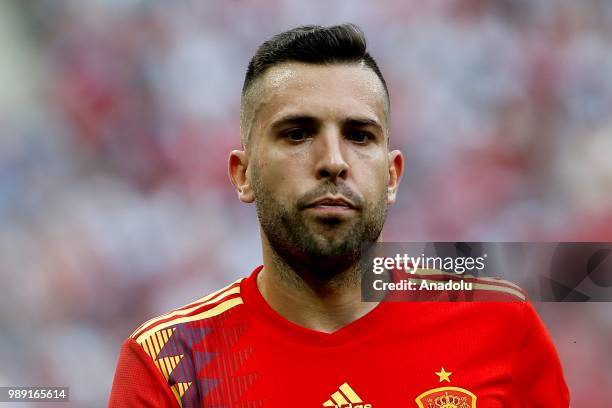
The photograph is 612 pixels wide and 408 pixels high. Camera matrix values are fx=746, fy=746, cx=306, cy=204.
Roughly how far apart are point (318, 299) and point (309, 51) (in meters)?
0.79

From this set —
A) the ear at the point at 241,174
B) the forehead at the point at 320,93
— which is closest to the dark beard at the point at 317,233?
the ear at the point at 241,174

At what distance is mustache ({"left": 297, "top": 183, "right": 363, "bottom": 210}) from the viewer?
2.13m

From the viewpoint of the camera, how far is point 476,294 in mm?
2457

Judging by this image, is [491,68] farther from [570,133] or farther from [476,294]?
[476,294]

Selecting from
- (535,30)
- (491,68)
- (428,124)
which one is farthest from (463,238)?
(535,30)

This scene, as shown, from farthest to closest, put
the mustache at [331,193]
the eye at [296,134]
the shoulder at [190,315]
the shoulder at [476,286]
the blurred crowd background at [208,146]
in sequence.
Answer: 1. the blurred crowd background at [208,146]
2. the shoulder at [476,286]
3. the shoulder at [190,315]
4. the eye at [296,134]
5. the mustache at [331,193]

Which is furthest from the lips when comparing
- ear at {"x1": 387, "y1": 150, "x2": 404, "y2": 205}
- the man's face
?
ear at {"x1": 387, "y1": 150, "x2": 404, "y2": 205}

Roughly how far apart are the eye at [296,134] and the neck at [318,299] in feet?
1.25

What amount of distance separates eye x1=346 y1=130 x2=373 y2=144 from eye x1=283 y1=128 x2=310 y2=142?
0.13 metres

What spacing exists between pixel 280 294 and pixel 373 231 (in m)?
0.37

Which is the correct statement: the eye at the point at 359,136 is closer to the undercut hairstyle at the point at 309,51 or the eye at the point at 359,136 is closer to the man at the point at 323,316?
the man at the point at 323,316

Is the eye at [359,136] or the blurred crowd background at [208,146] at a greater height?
the blurred crowd background at [208,146]

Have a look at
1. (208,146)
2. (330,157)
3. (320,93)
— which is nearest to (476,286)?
(330,157)

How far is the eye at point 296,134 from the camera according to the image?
2.23m
